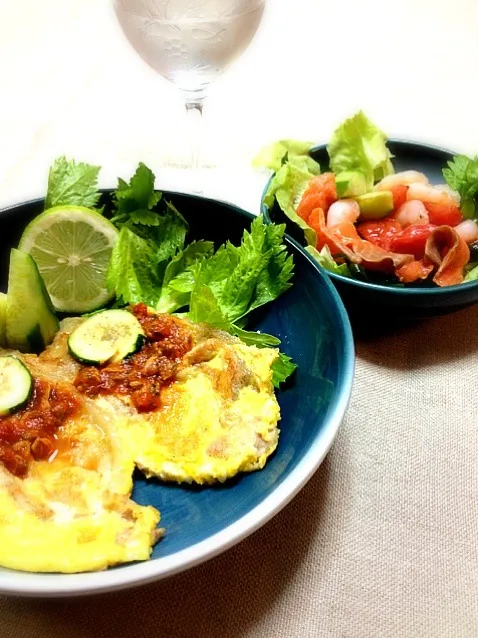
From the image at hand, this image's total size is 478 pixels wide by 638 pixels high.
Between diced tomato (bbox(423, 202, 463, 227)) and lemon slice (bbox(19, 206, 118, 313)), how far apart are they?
125cm

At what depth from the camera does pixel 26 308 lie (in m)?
1.86

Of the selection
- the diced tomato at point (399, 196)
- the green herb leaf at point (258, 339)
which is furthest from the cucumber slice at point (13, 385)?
the diced tomato at point (399, 196)

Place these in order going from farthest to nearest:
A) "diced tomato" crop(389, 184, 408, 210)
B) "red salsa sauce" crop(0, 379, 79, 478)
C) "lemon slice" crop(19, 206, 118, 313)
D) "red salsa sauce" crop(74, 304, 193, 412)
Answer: "diced tomato" crop(389, 184, 408, 210) < "lemon slice" crop(19, 206, 118, 313) < "red salsa sauce" crop(74, 304, 193, 412) < "red salsa sauce" crop(0, 379, 79, 478)

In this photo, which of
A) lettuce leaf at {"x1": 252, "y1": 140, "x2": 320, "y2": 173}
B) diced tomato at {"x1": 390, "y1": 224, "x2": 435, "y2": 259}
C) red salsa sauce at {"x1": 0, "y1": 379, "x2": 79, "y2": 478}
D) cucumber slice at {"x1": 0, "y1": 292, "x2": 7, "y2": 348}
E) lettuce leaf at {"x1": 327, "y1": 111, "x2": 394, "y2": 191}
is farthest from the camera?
lettuce leaf at {"x1": 252, "y1": 140, "x2": 320, "y2": 173}

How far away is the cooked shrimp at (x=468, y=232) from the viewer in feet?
7.75

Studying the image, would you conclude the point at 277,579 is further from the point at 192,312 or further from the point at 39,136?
the point at 39,136

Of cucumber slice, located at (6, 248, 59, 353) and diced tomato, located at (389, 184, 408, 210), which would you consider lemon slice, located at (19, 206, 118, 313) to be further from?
diced tomato, located at (389, 184, 408, 210)

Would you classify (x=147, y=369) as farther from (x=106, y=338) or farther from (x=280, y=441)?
(x=280, y=441)

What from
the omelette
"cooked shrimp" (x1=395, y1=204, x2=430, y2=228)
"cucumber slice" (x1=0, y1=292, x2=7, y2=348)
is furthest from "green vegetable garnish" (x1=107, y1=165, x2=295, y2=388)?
"cooked shrimp" (x1=395, y1=204, x2=430, y2=228)

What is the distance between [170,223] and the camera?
220cm

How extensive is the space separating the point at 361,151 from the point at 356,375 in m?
1.10

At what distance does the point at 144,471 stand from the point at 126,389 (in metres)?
0.27

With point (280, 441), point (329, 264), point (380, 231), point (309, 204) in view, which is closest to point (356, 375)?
point (329, 264)

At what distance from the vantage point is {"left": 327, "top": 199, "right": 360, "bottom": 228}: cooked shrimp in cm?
239
